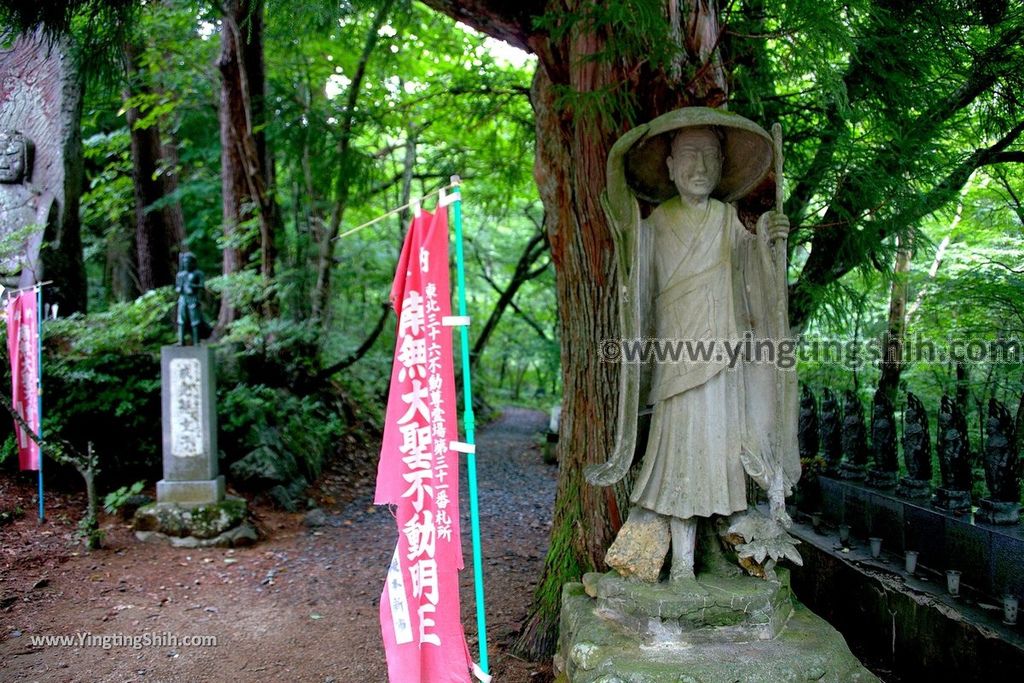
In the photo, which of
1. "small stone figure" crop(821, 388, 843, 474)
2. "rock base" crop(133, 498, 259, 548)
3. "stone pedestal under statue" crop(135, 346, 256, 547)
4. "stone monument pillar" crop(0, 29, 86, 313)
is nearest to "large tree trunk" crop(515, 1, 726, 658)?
"small stone figure" crop(821, 388, 843, 474)

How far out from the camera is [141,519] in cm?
614

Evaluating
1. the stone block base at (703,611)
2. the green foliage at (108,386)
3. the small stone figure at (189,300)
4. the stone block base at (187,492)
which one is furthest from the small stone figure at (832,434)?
the green foliage at (108,386)

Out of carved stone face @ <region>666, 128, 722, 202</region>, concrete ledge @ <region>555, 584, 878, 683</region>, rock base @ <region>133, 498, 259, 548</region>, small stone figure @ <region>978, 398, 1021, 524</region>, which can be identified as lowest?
rock base @ <region>133, 498, 259, 548</region>

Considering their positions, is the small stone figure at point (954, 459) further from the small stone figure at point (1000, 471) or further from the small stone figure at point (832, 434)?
the small stone figure at point (832, 434)

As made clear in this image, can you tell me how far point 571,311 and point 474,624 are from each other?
87.3 inches

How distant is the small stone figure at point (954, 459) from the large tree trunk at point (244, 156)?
6.83 meters

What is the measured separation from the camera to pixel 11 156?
691 cm

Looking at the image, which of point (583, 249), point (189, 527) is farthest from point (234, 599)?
point (583, 249)

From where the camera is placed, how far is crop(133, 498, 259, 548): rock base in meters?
6.07

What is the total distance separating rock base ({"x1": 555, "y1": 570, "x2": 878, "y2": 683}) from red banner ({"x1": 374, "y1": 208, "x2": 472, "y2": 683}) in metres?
0.58

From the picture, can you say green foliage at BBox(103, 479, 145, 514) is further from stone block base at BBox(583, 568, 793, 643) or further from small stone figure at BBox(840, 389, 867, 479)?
small stone figure at BBox(840, 389, 867, 479)

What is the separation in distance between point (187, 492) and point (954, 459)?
20.0 ft

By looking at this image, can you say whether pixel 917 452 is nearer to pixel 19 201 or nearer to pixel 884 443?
pixel 884 443

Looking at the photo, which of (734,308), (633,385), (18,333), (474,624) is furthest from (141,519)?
(734,308)
